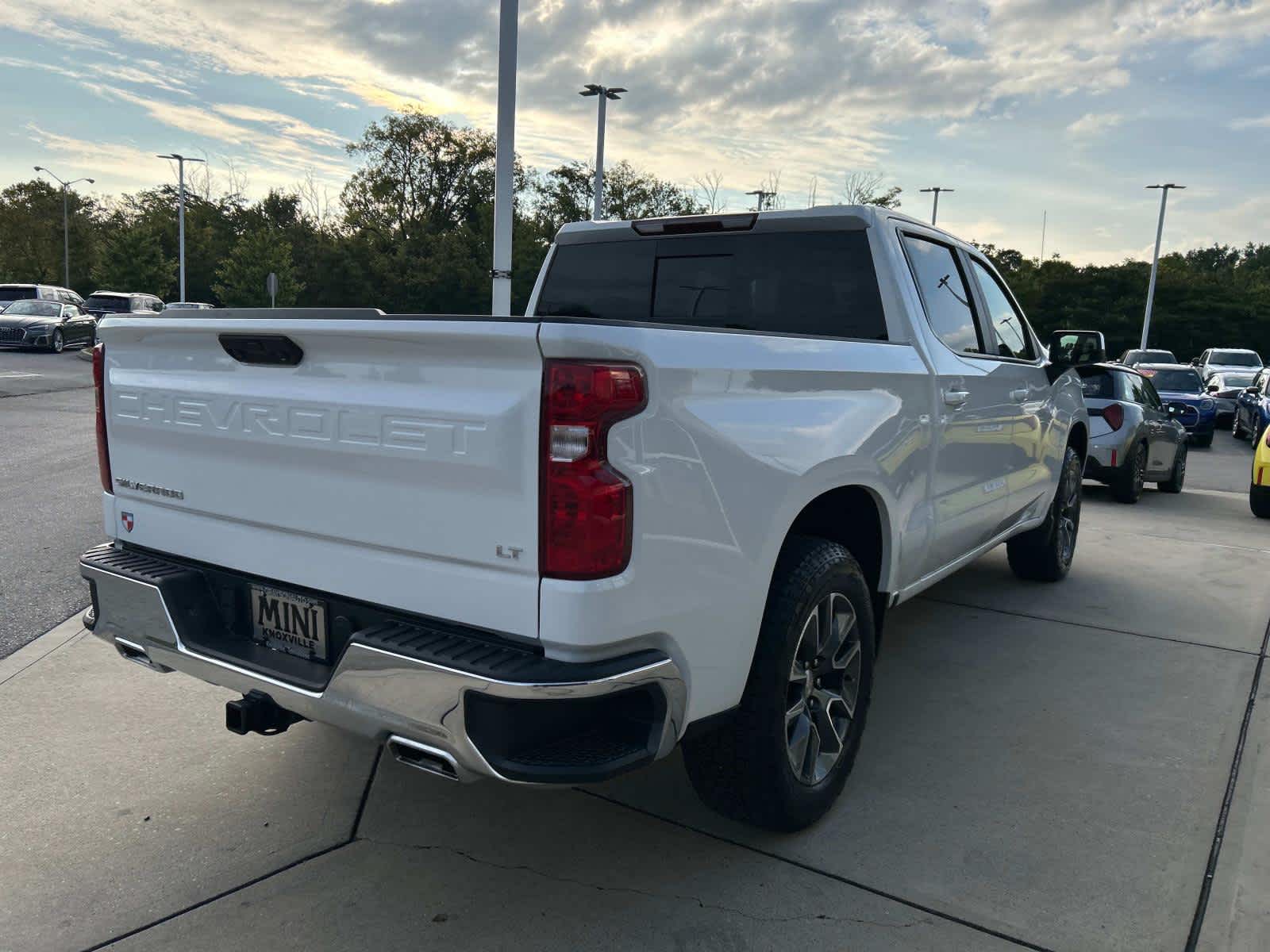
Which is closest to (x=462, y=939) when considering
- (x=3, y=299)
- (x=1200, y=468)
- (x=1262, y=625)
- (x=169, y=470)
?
(x=169, y=470)

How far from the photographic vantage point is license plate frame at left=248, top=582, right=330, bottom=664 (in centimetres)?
267

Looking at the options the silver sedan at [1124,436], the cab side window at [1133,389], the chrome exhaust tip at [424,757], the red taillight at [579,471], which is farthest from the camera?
the cab side window at [1133,389]

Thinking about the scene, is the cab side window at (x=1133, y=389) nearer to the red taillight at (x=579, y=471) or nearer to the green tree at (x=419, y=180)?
the red taillight at (x=579, y=471)

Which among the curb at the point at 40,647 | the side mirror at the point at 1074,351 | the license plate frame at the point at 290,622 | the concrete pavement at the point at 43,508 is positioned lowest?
the concrete pavement at the point at 43,508

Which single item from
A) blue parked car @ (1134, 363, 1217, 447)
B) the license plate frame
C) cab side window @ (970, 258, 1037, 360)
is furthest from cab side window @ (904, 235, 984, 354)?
blue parked car @ (1134, 363, 1217, 447)

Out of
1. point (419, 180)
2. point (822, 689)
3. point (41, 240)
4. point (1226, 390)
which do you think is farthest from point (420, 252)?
point (822, 689)

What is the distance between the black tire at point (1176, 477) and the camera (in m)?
11.7

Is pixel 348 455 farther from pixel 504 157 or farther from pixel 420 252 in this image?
pixel 420 252

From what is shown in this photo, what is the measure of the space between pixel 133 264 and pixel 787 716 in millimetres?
55767

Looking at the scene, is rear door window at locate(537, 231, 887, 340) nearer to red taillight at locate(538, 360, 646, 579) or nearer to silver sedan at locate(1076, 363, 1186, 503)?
red taillight at locate(538, 360, 646, 579)

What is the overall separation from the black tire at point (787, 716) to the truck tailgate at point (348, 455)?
0.84 m

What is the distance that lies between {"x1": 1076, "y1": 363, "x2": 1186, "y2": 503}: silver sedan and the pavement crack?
885 cm

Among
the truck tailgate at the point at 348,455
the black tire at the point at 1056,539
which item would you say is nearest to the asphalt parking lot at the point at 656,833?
the truck tailgate at the point at 348,455

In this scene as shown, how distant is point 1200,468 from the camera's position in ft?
52.5
